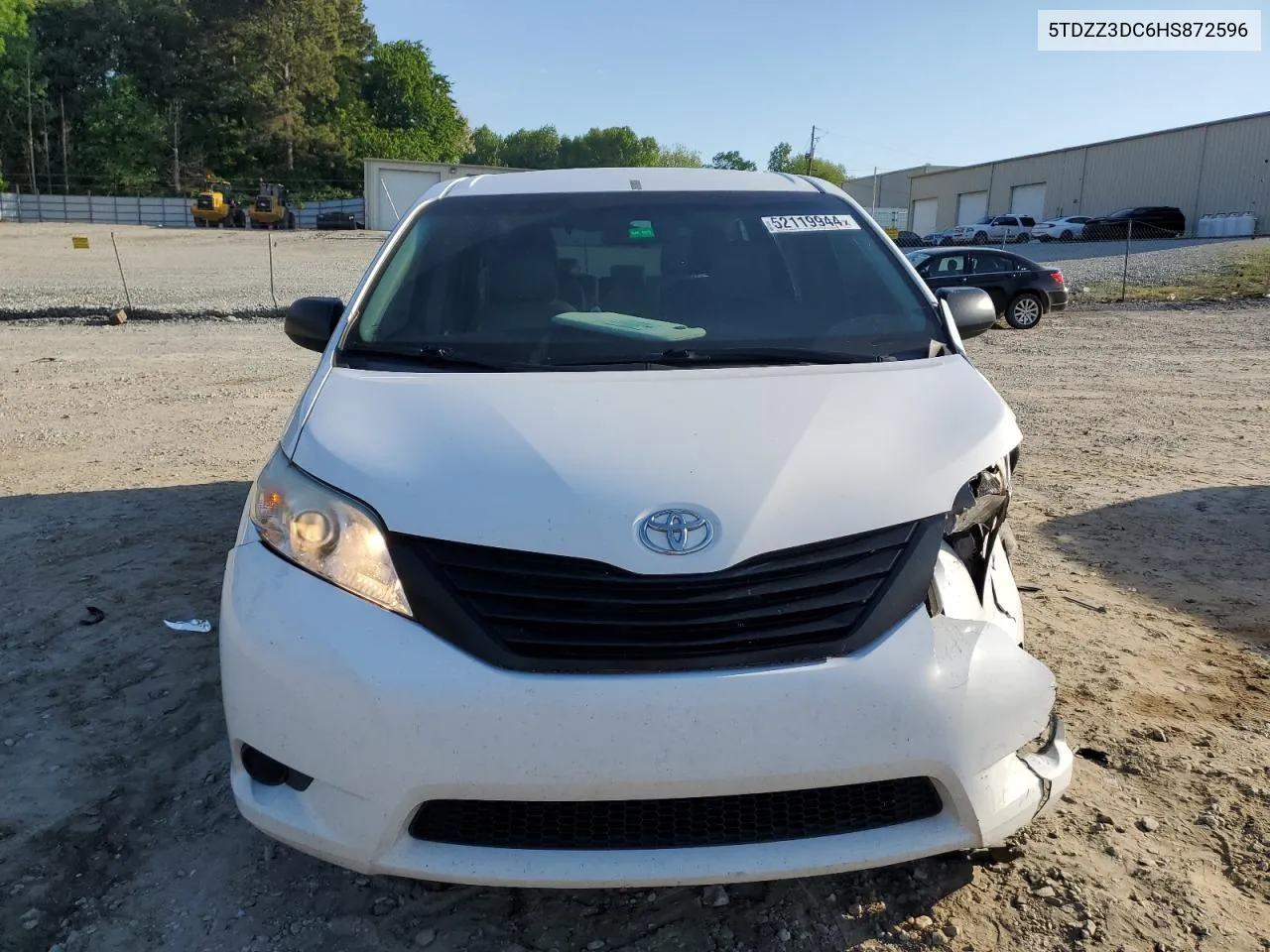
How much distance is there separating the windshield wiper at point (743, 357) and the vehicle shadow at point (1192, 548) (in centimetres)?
233

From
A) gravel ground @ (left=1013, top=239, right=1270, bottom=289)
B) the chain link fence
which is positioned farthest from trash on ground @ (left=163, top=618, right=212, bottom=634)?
gravel ground @ (left=1013, top=239, right=1270, bottom=289)

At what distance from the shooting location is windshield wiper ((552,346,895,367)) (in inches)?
106

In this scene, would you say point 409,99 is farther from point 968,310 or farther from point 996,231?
point 968,310

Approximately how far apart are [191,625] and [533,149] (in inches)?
4567

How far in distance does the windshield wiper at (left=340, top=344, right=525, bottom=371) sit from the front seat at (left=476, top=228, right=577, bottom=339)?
0.66 feet

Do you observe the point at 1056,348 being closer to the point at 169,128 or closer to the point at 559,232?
the point at 559,232

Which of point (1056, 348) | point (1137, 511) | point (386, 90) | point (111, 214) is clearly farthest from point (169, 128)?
point (1137, 511)

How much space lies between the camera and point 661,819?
1.94 meters

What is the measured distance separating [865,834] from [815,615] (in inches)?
17.5

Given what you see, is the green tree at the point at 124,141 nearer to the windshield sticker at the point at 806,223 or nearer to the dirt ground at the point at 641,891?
the dirt ground at the point at 641,891

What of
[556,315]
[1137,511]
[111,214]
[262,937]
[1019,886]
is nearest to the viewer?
[262,937]

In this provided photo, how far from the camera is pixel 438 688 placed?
6.06ft

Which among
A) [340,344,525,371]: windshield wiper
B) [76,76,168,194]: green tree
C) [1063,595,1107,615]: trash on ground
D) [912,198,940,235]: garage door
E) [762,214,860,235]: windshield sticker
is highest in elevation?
[76,76,168,194]: green tree

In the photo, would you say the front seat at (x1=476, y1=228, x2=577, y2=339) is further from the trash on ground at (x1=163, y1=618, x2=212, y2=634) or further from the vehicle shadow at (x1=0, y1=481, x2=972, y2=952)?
the trash on ground at (x1=163, y1=618, x2=212, y2=634)
